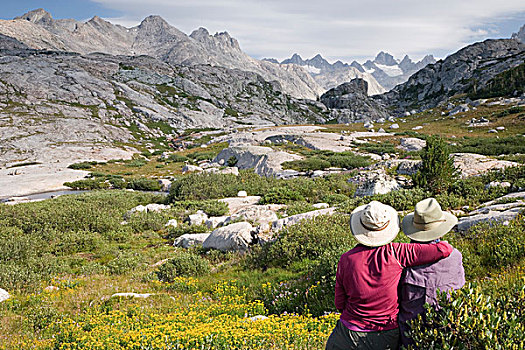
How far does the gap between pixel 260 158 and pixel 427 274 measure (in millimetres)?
31208

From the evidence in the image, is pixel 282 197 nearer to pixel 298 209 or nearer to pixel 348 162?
pixel 298 209

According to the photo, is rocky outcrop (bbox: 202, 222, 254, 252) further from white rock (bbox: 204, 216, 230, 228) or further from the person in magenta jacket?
the person in magenta jacket

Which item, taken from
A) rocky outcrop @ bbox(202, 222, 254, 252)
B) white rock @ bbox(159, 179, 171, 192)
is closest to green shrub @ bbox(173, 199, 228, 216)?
rocky outcrop @ bbox(202, 222, 254, 252)

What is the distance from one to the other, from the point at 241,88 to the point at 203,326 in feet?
528

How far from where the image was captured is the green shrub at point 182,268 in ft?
35.6

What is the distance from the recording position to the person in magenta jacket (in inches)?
153

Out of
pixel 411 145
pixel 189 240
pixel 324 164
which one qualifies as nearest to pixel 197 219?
pixel 189 240

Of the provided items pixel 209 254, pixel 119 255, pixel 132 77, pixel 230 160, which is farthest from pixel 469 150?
pixel 132 77

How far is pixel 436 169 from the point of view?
48.7 ft

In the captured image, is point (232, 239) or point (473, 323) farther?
point (232, 239)

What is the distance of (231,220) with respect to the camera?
648 inches

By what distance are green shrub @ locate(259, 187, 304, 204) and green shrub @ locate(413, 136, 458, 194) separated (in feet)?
24.3

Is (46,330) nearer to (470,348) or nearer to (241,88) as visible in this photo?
(470,348)

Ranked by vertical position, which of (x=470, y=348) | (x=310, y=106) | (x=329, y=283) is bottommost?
(x=329, y=283)
